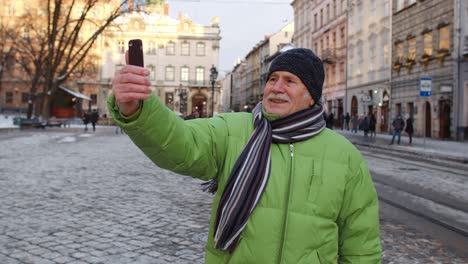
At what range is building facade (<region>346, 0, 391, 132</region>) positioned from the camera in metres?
37.1

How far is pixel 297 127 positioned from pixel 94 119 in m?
37.2

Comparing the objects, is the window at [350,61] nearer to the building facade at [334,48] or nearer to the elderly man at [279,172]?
the building facade at [334,48]

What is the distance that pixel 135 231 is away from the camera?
5883 mm

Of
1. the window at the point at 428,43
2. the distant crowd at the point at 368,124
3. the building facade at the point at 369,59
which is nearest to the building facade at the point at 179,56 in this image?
the distant crowd at the point at 368,124

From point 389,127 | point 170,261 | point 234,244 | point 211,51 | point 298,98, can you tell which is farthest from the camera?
point 211,51

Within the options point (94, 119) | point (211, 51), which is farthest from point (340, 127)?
point (211, 51)

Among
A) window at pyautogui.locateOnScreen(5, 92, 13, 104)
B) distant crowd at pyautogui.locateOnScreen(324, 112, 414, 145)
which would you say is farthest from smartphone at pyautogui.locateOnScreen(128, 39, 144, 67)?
window at pyautogui.locateOnScreen(5, 92, 13, 104)

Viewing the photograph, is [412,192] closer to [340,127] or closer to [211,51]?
[340,127]

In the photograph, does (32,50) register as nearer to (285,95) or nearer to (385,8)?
(385,8)

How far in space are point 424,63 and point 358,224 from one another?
30.7 metres

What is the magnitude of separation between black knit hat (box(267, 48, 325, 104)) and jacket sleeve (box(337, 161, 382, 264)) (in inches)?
16.8

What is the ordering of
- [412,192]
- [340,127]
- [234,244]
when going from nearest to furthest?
[234,244], [412,192], [340,127]

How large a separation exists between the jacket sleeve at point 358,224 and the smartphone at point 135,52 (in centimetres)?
106

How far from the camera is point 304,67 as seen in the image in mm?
2254
